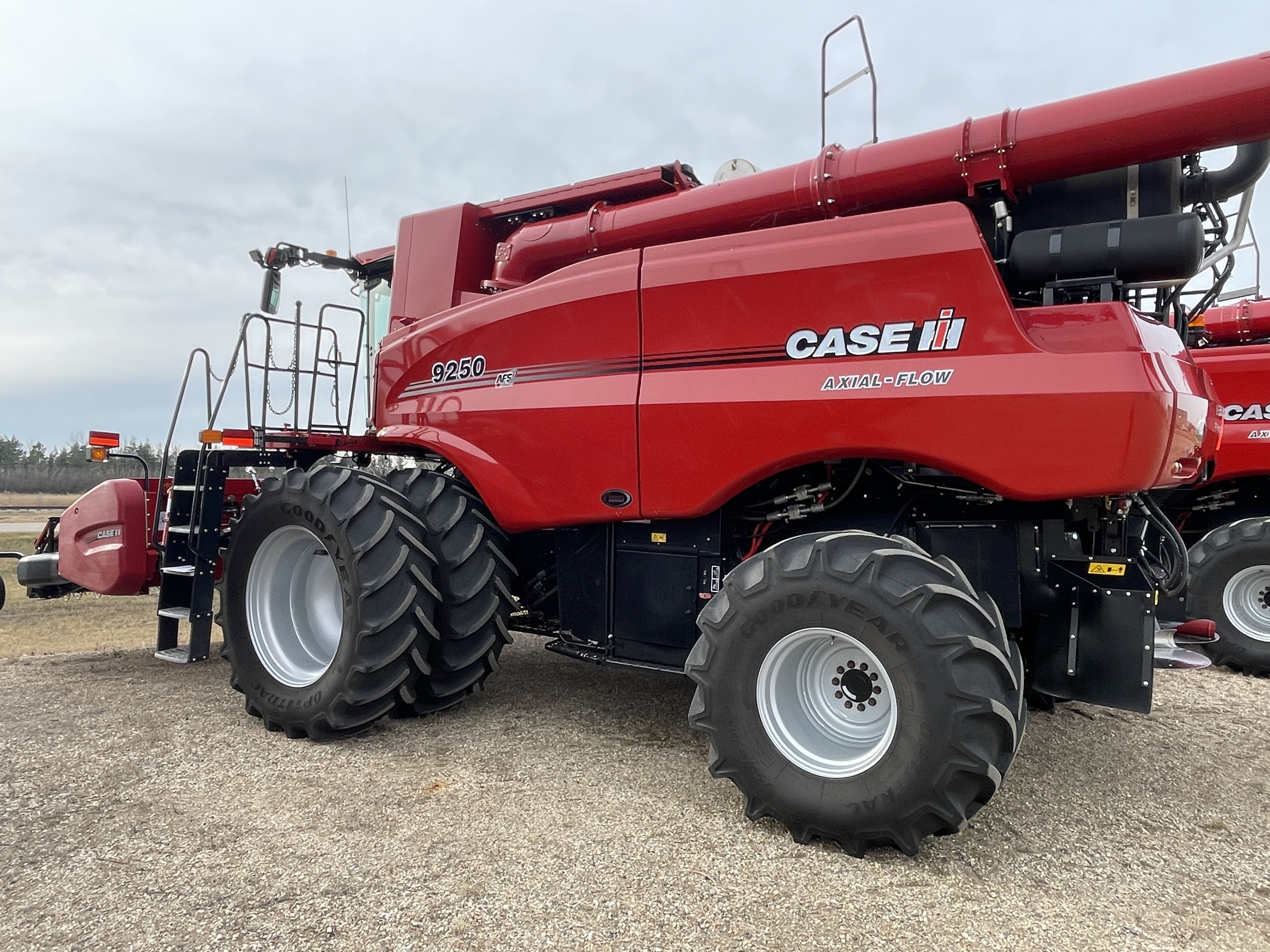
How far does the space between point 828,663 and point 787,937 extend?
1036 mm

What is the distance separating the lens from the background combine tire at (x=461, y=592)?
13.6 ft

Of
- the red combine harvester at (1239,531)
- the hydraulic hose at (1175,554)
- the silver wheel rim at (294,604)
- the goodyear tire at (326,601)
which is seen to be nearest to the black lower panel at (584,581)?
the goodyear tire at (326,601)

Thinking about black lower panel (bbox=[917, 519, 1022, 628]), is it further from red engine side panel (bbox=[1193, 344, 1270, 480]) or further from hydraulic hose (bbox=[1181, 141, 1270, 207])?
red engine side panel (bbox=[1193, 344, 1270, 480])

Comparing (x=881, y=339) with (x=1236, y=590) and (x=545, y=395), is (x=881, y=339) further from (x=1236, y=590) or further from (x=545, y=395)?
(x=1236, y=590)

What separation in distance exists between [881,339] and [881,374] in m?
0.14

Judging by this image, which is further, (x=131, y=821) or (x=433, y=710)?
(x=433, y=710)

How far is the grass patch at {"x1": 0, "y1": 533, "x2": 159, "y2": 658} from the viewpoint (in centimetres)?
664

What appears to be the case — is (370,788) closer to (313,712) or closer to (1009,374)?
(313,712)

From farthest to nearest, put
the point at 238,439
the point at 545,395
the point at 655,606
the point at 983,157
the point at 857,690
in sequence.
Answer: the point at 238,439 < the point at 545,395 < the point at 655,606 < the point at 983,157 < the point at 857,690

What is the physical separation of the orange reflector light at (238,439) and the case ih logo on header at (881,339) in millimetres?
3451

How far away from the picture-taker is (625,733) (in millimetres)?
4203

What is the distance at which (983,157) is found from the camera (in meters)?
3.30

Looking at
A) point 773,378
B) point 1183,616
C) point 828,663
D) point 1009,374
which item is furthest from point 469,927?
point 1183,616

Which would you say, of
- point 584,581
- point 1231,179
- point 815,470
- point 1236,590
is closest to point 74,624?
point 584,581
